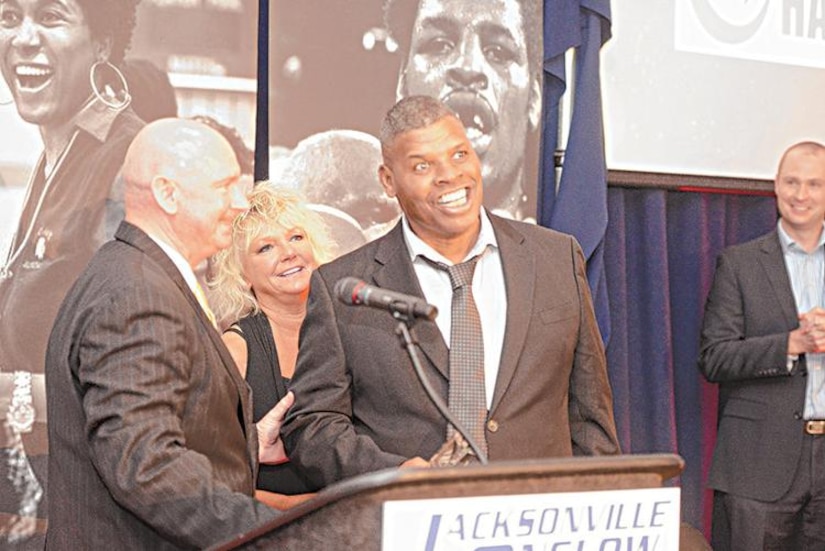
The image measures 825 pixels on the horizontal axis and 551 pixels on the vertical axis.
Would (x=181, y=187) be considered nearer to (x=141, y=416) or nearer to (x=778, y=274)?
(x=141, y=416)

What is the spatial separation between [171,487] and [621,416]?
10.1ft

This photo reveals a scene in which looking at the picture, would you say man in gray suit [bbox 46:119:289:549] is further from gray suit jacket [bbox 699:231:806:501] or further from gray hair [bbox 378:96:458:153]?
gray suit jacket [bbox 699:231:806:501]

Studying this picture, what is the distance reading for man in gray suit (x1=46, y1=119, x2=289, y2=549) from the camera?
6.04 feet

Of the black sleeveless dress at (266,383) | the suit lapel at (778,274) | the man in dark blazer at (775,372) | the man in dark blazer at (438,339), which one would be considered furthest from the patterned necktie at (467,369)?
the suit lapel at (778,274)

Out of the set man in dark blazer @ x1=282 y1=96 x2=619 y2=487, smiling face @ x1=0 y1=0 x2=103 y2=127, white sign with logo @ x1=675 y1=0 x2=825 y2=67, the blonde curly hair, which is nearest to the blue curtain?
white sign with logo @ x1=675 y1=0 x2=825 y2=67

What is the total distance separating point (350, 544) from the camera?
4.46 ft

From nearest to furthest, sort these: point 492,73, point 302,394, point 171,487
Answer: point 171,487 < point 302,394 < point 492,73

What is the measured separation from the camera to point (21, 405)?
10.8 ft

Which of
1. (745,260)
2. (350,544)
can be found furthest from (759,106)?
(350,544)

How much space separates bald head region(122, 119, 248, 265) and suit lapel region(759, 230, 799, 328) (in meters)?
2.81

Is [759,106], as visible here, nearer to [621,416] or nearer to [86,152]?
[621,416]

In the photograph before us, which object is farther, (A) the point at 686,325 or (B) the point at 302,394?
(A) the point at 686,325

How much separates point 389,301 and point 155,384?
0.40 m

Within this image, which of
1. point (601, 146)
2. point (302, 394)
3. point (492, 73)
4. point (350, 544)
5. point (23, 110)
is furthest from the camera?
point (601, 146)
